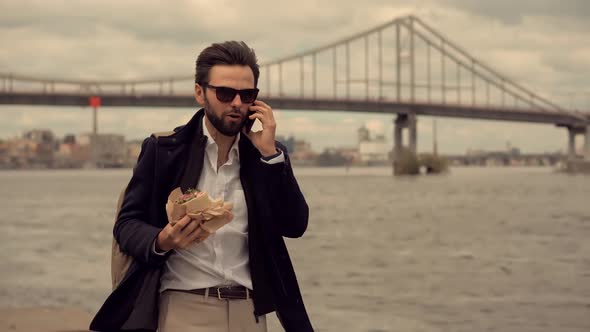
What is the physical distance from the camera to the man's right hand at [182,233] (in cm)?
242

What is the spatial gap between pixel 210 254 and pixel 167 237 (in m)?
0.19

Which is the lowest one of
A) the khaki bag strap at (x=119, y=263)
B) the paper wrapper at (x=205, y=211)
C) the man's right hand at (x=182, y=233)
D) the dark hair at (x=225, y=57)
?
the khaki bag strap at (x=119, y=263)

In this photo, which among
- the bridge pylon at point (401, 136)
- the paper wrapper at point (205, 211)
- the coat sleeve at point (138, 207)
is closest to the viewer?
the paper wrapper at point (205, 211)

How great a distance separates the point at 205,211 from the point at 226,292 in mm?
330

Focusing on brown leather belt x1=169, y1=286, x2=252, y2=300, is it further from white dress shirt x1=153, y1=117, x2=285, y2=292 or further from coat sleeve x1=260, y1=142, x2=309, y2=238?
coat sleeve x1=260, y1=142, x2=309, y2=238

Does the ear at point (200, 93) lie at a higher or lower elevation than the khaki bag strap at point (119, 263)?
higher

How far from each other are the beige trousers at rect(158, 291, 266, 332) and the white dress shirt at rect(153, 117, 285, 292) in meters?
0.04

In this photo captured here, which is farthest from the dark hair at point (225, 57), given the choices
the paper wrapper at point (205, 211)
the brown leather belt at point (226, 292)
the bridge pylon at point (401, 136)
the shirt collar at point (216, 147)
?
the bridge pylon at point (401, 136)

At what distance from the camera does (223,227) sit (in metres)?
2.63

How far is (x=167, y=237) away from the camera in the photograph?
247 cm

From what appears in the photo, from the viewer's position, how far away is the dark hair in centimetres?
263

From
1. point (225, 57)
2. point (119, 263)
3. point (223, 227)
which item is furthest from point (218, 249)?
point (225, 57)

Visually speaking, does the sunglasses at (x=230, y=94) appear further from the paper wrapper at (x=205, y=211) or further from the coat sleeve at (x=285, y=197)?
the paper wrapper at (x=205, y=211)

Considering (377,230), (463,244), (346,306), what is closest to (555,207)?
(377,230)
